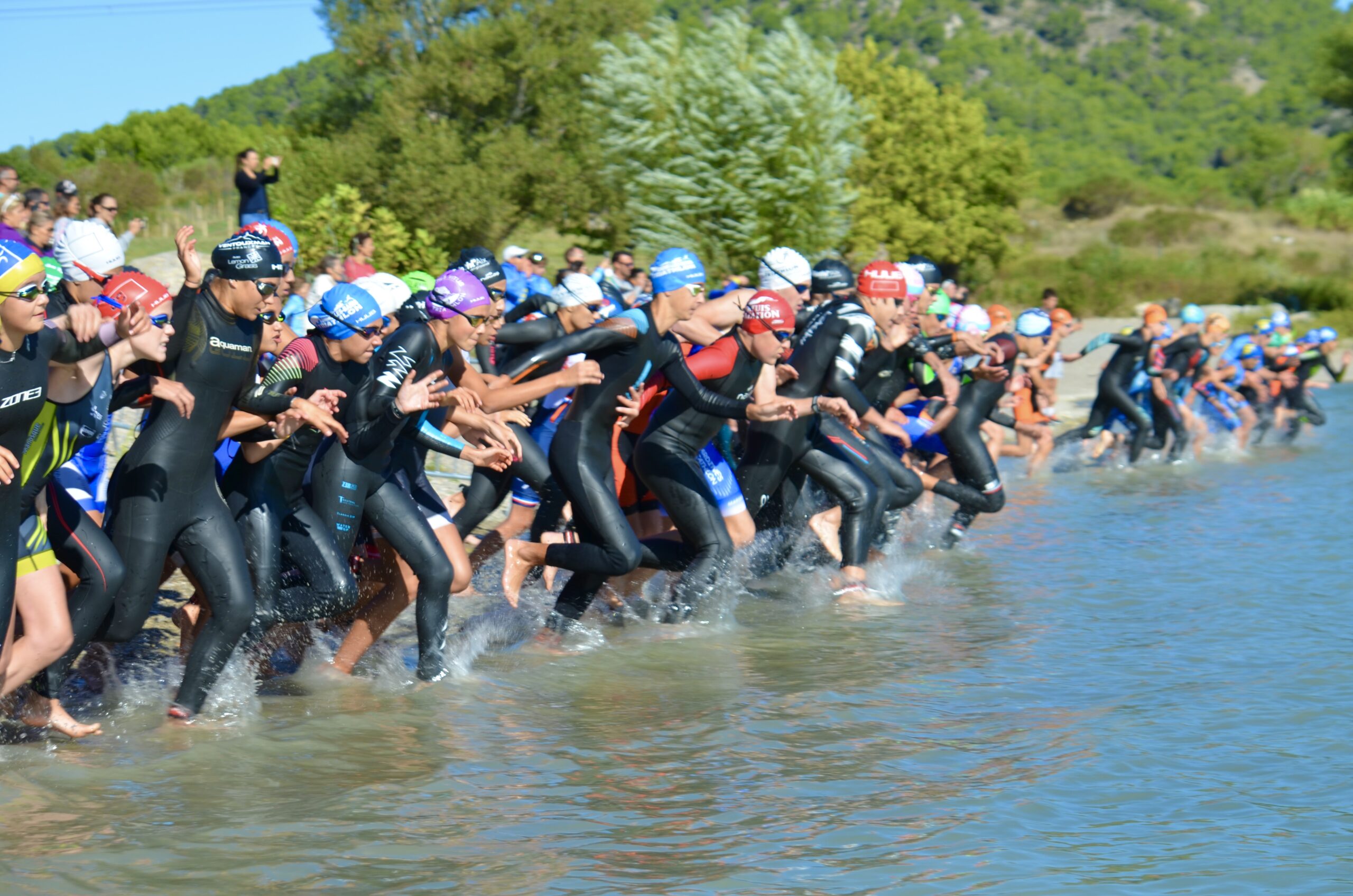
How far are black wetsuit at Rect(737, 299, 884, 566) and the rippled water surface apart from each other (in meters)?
0.63

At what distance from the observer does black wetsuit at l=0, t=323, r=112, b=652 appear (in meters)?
4.57

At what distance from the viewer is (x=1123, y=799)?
16.6 ft

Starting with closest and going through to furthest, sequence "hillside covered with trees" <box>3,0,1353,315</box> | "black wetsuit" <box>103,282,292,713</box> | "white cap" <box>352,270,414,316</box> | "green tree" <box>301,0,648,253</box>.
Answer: "black wetsuit" <box>103,282,292,713</box> → "white cap" <box>352,270,414,316</box> → "hillside covered with trees" <box>3,0,1353,315</box> → "green tree" <box>301,0,648,253</box>

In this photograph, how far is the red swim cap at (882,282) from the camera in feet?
30.1

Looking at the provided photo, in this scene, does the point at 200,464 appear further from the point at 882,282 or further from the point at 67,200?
the point at 67,200

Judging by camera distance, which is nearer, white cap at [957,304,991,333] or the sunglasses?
the sunglasses

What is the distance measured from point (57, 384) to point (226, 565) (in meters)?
0.91

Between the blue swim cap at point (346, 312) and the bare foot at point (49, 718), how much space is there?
6.08 ft

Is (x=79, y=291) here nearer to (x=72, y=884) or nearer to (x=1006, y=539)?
(x=72, y=884)

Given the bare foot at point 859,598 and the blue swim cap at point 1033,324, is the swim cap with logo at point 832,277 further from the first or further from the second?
the blue swim cap at point 1033,324

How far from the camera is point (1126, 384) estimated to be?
50.5 feet

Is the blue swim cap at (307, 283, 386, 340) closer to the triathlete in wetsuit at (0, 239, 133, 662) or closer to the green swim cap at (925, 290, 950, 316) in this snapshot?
the triathlete in wetsuit at (0, 239, 133, 662)

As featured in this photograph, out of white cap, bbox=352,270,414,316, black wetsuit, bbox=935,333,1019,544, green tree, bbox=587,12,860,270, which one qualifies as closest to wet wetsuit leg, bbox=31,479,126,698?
white cap, bbox=352,270,414,316

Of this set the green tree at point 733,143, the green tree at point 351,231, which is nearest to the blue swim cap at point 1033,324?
the green tree at point 351,231
